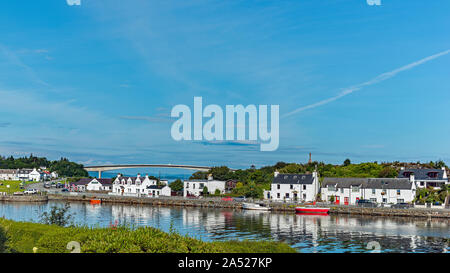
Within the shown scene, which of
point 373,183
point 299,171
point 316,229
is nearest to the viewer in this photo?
point 316,229

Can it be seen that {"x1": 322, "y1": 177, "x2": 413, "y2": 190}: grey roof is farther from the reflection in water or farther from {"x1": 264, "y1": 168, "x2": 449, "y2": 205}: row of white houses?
the reflection in water

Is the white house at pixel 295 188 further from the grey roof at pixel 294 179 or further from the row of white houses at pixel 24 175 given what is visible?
the row of white houses at pixel 24 175

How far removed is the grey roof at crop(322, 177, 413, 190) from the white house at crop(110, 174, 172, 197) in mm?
42863

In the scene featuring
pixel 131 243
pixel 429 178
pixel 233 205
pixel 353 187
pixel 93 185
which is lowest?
pixel 233 205

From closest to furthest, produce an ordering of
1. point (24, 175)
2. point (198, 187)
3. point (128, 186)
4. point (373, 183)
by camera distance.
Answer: point (373, 183) → point (198, 187) → point (128, 186) → point (24, 175)

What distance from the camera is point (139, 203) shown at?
96.0 metres

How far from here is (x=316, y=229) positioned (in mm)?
54094

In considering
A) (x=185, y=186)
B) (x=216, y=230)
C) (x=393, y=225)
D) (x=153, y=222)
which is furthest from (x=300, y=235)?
(x=185, y=186)

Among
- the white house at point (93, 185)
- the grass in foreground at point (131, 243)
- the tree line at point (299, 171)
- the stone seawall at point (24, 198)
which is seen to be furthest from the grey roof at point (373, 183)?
the white house at point (93, 185)

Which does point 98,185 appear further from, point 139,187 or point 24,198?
point 24,198

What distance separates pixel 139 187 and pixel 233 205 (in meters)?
36.4

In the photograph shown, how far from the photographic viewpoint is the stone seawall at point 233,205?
70688 millimetres

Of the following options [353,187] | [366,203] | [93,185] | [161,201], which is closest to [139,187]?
[161,201]

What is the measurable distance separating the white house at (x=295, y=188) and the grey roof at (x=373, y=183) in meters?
2.82
